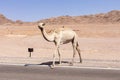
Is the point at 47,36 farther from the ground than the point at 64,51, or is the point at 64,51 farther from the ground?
the point at 47,36

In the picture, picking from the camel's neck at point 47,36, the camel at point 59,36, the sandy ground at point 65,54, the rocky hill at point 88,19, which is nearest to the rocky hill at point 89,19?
the rocky hill at point 88,19

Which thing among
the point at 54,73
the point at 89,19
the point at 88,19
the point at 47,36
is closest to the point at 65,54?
the point at 47,36

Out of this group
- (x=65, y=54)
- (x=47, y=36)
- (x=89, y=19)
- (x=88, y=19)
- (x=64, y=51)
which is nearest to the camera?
(x=47, y=36)

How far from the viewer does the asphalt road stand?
12.6 m

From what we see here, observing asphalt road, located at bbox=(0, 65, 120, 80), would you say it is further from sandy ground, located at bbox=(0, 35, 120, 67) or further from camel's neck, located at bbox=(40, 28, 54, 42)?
sandy ground, located at bbox=(0, 35, 120, 67)

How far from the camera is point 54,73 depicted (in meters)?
13.7

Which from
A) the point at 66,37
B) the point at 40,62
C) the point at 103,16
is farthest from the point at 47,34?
the point at 103,16

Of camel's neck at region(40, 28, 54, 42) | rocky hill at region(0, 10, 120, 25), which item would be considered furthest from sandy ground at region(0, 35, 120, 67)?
rocky hill at region(0, 10, 120, 25)

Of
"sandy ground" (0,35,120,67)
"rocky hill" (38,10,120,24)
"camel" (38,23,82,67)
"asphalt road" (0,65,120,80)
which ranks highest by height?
"rocky hill" (38,10,120,24)

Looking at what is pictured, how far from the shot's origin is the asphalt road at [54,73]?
497 inches

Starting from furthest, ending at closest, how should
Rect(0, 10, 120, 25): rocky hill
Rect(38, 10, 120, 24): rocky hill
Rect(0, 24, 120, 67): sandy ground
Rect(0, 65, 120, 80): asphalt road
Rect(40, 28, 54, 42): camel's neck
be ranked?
Rect(0, 10, 120, 25): rocky hill
Rect(38, 10, 120, 24): rocky hill
Rect(0, 24, 120, 67): sandy ground
Rect(40, 28, 54, 42): camel's neck
Rect(0, 65, 120, 80): asphalt road

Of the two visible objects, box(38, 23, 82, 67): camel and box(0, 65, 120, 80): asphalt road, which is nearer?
box(0, 65, 120, 80): asphalt road

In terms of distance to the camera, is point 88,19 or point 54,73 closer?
point 54,73

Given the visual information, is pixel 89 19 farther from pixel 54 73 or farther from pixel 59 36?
pixel 54 73
